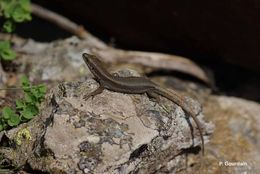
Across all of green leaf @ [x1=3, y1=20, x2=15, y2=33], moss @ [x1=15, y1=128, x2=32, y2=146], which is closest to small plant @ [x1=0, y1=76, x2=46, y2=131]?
moss @ [x1=15, y1=128, x2=32, y2=146]

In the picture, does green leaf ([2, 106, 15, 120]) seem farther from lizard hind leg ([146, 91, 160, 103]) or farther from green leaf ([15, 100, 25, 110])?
lizard hind leg ([146, 91, 160, 103])

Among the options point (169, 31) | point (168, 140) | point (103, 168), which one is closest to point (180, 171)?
point (168, 140)

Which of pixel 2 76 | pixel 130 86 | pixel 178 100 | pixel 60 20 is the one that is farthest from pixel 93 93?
pixel 60 20

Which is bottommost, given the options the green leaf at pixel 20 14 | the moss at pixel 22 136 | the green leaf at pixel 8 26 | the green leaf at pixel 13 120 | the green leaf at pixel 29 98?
the moss at pixel 22 136

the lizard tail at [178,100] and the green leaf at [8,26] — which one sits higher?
the green leaf at [8,26]

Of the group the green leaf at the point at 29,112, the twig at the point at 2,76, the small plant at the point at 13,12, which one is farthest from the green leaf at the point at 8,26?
the green leaf at the point at 29,112

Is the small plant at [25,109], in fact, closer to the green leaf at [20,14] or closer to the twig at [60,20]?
the green leaf at [20,14]
